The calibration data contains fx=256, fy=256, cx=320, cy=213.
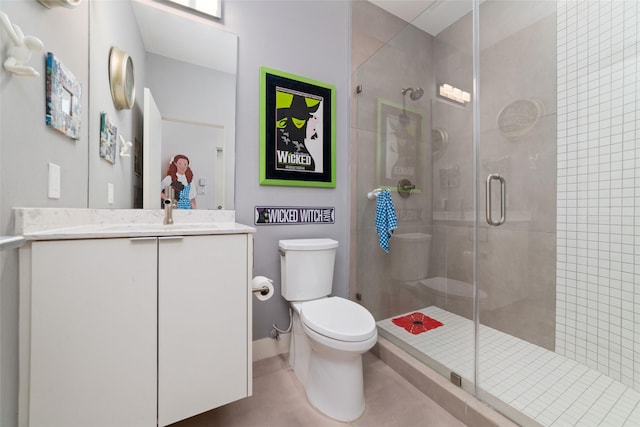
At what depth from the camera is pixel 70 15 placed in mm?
997

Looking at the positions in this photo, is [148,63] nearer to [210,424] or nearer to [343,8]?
[343,8]

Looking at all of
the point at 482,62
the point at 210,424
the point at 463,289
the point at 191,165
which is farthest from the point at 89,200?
the point at 482,62

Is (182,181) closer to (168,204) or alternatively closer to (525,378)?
(168,204)

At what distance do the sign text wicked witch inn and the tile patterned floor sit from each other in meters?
0.90

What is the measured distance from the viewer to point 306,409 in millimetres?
1215

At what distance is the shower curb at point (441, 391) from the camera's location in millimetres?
1053

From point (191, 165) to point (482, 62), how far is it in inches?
70.0

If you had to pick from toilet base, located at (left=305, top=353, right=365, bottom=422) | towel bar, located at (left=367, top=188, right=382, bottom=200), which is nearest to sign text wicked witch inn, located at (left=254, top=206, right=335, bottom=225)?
towel bar, located at (left=367, top=188, right=382, bottom=200)

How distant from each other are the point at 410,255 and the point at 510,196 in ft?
2.35

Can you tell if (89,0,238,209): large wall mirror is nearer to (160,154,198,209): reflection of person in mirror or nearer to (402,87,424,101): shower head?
(160,154,198,209): reflection of person in mirror

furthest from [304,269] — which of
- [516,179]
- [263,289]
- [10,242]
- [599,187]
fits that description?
[599,187]

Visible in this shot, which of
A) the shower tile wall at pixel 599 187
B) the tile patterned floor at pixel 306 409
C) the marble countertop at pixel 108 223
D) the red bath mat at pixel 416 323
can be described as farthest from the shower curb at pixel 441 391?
the marble countertop at pixel 108 223

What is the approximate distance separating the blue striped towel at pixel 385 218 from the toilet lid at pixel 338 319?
0.52m

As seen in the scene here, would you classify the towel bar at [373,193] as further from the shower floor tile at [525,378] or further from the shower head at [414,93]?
the shower floor tile at [525,378]
